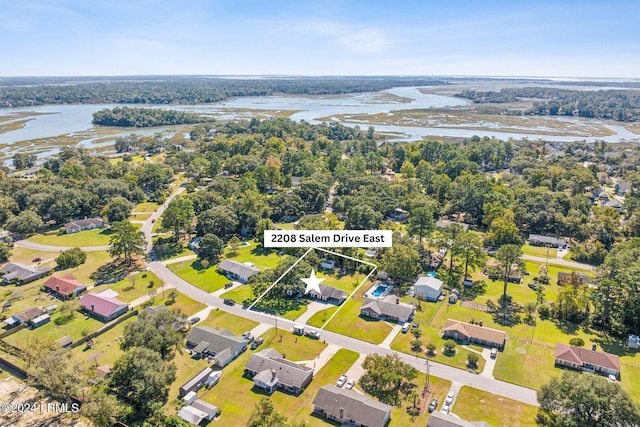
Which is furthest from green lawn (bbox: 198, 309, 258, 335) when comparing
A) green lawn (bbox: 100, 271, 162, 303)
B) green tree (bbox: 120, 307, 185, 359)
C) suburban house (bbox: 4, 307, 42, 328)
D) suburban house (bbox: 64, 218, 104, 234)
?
suburban house (bbox: 64, 218, 104, 234)

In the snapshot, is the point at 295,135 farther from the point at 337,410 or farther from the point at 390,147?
the point at 337,410

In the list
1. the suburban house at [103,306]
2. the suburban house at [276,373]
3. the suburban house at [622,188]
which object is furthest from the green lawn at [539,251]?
the suburban house at [103,306]

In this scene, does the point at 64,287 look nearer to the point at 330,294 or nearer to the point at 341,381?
the point at 330,294

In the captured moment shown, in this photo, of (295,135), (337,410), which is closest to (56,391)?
(337,410)

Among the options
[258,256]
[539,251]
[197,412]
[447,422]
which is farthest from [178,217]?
[539,251]

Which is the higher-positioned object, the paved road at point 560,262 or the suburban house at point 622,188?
the suburban house at point 622,188

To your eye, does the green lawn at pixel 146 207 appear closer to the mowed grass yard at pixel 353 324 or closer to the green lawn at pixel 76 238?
the green lawn at pixel 76 238
